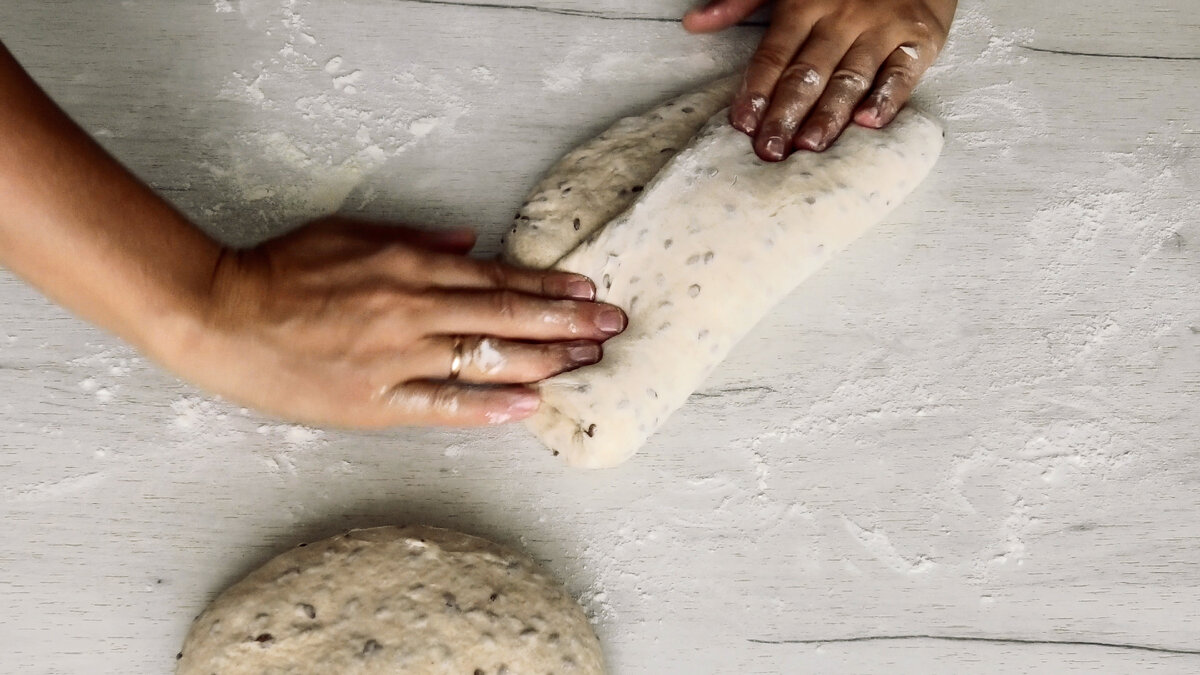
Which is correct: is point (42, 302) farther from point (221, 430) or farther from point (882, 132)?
point (882, 132)

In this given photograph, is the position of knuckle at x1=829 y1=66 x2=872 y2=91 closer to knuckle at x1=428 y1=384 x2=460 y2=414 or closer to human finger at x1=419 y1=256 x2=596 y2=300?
human finger at x1=419 y1=256 x2=596 y2=300

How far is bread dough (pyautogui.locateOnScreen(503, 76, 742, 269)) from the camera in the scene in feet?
4.60

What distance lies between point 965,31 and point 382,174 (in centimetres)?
102

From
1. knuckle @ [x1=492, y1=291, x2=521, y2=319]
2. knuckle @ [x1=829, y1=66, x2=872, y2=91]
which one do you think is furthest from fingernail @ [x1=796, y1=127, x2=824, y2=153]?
knuckle @ [x1=492, y1=291, x2=521, y2=319]

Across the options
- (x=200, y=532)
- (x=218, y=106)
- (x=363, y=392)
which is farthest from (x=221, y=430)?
(x=218, y=106)

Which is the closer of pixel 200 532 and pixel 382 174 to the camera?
pixel 200 532

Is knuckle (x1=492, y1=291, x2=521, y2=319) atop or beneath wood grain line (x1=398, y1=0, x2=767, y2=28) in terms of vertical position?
beneath

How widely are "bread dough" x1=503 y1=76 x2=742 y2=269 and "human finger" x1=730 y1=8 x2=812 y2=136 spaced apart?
0.07 m

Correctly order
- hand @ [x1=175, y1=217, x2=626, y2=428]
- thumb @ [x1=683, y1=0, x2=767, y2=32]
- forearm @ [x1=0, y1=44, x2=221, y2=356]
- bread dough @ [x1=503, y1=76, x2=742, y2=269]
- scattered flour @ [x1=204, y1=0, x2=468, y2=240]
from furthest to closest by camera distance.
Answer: thumb @ [x1=683, y1=0, x2=767, y2=32] → scattered flour @ [x1=204, y1=0, x2=468, y2=240] → bread dough @ [x1=503, y1=76, x2=742, y2=269] → hand @ [x1=175, y1=217, x2=626, y2=428] → forearm @ [x1=0, y1=44, x2=221, y2=356]

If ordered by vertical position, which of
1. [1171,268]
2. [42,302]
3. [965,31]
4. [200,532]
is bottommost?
[200,532]

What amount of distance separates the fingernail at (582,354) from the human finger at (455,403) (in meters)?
0.07

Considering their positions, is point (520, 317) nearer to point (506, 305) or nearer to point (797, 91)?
point (506, 305)

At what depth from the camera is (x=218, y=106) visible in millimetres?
1606

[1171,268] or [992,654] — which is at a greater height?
[1171,268]
